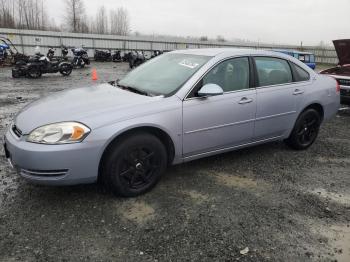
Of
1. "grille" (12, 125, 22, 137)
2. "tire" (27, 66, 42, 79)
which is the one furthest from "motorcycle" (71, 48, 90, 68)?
"grille" (12, 125, 22, 137)

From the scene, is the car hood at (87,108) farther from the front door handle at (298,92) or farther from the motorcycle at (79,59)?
the motorcycle at (79,59)

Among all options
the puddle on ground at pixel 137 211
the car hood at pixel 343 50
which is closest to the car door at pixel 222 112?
the puddle on ground at pixel 137 211

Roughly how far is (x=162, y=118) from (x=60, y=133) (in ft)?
3.39

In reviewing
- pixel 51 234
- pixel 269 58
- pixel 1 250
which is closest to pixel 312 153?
pixel 269 58

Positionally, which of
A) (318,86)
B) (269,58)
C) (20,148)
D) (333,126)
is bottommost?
(333,126)

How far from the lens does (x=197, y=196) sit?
372 cm

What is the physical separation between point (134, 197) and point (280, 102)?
242cm

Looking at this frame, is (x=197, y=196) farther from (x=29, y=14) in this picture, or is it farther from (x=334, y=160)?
(x=29, y=14)

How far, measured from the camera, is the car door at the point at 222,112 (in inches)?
151

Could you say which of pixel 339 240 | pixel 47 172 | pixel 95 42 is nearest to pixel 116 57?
pixel 95 42

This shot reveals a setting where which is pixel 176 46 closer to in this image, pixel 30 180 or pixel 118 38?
pixel 118 38

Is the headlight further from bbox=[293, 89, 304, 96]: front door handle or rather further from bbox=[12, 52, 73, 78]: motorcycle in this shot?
bbox=[12, 52, 73, 78]: motorcycle

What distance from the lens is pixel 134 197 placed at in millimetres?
3619

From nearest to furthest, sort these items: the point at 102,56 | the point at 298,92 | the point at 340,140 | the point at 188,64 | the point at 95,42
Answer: the point at 188,64 → the point at 298,92 → the point at 340,140 → the point at 102,56 → the point at 95,42
